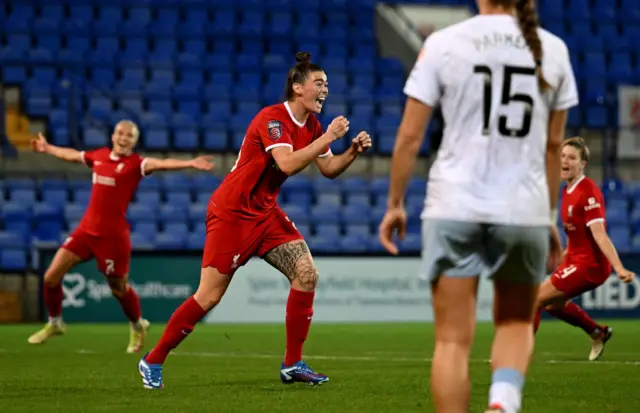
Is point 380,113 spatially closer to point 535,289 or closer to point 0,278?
point 0,278

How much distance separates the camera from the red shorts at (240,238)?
8219 mm

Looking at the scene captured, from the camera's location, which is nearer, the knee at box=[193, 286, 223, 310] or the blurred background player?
the blurred background player

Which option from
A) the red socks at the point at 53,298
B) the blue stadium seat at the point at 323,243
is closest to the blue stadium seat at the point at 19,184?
the blue stadium seat at the point at 323,243

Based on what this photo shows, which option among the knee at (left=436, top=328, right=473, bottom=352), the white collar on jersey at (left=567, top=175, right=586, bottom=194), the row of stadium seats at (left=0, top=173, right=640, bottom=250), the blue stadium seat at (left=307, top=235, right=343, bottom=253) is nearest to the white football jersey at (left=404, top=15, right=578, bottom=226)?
the knee at (left=436, top=328, right=473, bottom=352)

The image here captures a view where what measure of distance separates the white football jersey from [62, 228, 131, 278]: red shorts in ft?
25.3

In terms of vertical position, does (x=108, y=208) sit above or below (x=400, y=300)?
above

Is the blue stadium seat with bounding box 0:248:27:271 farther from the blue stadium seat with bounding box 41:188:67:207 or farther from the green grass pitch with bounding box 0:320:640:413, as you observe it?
the green grass pitch with bounding box 0:320:640:413

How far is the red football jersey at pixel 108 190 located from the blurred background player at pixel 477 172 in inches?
298

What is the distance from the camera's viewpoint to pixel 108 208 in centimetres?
1224

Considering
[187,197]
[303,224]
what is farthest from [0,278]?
[303,224]

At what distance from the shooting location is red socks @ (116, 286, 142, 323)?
1210cm

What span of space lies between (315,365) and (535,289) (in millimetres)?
5412

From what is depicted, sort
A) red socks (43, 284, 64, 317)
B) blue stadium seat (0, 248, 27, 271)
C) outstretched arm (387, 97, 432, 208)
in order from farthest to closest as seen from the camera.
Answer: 1. blue stadium seat (0, 248, 27, 271)
2. red socks (43, 284, 64, 317)
3. outstretched arm (387, 97, 432, 208)

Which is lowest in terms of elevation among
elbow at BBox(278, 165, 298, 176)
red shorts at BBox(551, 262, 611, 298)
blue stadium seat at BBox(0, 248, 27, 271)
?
blue stadium seat at BBox(0, 248, 27, 271)
